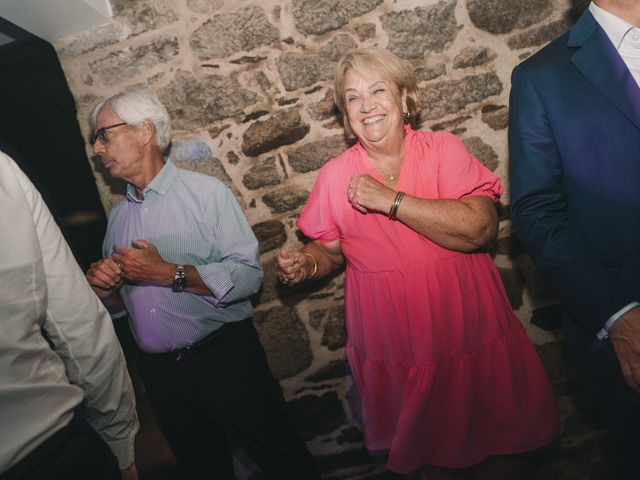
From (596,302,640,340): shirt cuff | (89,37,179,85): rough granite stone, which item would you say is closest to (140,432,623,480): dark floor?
(596,302,640,340): shirt cuff

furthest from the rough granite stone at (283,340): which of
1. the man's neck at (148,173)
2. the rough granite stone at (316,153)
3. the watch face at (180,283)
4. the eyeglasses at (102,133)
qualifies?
the eyeglasses at (102,133)

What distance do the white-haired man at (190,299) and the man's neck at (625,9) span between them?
1.57 metres

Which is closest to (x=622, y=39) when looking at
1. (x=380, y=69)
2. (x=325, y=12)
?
(x=380, y=69)

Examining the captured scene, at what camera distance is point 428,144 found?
156 cm

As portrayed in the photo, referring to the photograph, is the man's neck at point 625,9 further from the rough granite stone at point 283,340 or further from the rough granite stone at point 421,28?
the rough granite stone at point 283,340

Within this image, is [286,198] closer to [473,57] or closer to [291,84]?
[291,84]

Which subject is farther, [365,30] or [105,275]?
[365,30]

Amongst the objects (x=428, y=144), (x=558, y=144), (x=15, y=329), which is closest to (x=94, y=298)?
(x=15, y=329)

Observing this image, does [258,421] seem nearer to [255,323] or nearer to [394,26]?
[255,323]

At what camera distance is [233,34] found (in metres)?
1.94

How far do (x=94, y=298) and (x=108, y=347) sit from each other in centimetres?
17

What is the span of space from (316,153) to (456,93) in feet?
2.60

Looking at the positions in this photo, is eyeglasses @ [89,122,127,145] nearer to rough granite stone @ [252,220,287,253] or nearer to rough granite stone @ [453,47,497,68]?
rough granite stone @ [252,220,287,253]

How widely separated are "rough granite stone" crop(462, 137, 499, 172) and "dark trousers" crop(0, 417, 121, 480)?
2.02 m
